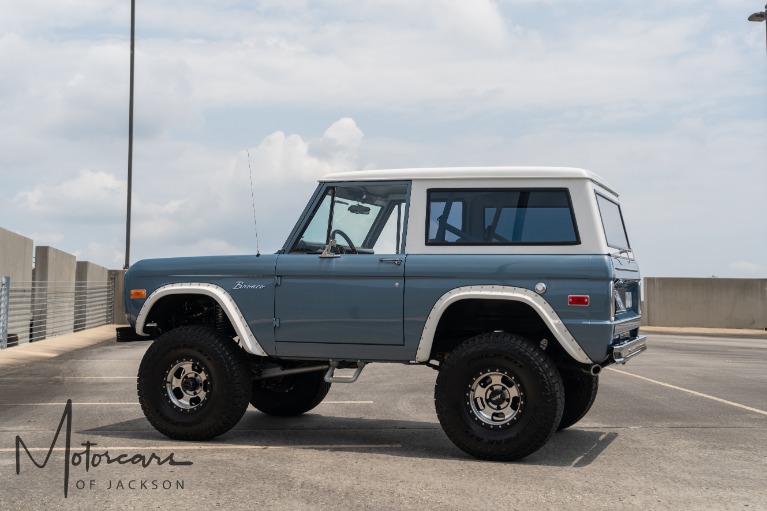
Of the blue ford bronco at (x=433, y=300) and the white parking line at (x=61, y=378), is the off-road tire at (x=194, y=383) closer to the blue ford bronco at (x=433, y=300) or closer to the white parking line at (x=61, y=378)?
the blue ford bronco at (x=433, y=300)

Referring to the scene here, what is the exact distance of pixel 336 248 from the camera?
8.34 m

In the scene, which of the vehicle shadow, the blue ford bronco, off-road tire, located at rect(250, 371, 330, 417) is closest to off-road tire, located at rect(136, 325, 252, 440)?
the blue ford bronco

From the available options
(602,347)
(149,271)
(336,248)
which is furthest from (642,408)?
(149,271)

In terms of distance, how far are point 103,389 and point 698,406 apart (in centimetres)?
753

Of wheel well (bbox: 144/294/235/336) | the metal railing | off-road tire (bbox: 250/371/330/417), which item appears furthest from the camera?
the metal railing

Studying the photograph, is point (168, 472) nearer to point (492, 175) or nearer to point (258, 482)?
point (258, 482)

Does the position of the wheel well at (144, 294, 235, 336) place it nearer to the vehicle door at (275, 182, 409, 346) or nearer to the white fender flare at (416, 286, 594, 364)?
the vehicle door at (275, 182, 409, 346)

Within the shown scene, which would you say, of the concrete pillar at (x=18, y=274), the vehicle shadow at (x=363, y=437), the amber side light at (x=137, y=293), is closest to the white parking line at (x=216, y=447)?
the vehicle shadow at (x=363, y=437)

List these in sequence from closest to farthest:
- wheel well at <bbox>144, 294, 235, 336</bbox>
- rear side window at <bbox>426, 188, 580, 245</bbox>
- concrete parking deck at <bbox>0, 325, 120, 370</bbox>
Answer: rear side window at <bbox>426, 188, 580, 245</bbox> → wheel well at <bbox>144, 294, 235, 336</bbox> → concrete parking deck at <bbox>0, 325, 120, 370</bbox>

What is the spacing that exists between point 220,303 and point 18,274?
18.7 m

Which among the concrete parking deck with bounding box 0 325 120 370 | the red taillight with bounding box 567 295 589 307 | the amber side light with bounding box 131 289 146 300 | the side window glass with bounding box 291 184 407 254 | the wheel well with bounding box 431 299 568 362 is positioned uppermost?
the side window glass with bounding box 291 184 407 254

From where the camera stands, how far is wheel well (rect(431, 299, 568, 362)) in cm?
810

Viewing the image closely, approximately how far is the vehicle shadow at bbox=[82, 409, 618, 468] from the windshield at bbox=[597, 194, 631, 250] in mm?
1778

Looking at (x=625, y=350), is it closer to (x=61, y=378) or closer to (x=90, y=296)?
(x=61, y=378)
